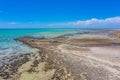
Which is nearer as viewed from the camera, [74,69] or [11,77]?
[11,77]

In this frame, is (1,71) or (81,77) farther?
(1,71)

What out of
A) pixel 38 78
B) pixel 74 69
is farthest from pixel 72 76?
pixel 38 78

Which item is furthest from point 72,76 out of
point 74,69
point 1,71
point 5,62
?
point 5,62

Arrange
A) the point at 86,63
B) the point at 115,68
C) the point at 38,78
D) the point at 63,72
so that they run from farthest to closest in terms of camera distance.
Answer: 1. the point at 86,63
2. the point at 115,68
3. the point at 63,72
4. the point at 38,78

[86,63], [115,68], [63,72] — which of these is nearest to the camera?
[63,72]

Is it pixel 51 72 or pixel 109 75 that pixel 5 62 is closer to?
pixel 51 72

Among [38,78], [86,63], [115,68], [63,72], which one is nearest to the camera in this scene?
[38,78]

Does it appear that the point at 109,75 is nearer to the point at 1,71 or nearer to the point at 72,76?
the point at 72,76

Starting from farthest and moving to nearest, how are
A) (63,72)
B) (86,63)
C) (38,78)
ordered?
1. (86,63)
2. (63,72)
3. (38,78)
